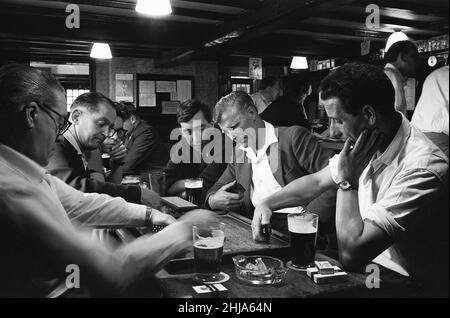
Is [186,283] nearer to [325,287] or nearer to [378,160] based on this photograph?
[325,287]

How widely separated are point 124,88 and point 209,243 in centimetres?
817

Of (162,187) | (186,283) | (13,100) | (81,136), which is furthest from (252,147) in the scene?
(13,100)

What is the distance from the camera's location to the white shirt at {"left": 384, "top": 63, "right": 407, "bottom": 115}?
→ 3451mm

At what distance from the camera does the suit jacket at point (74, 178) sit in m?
2.93

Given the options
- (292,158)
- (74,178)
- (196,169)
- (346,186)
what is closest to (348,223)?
(346,186)

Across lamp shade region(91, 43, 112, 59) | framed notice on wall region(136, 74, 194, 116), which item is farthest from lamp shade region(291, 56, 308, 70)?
lamp shade region(91, 43, 112, 59)

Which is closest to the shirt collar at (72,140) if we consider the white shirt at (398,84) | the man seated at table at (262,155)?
the man seated at table at (262,155)

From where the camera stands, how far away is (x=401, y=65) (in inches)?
142

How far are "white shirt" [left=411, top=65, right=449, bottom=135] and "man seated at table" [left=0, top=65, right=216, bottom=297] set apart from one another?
876 mm

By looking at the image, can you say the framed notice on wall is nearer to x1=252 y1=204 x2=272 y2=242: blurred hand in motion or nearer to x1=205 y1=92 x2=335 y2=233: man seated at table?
x1=205 y1=92 x2=335 y2=233: man seated at table

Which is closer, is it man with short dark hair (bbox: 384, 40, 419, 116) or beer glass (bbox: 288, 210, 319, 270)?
beer glass (bbox: 288, 210, 319, 270)

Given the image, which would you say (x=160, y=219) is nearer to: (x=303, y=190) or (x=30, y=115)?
(x=303, y=190)

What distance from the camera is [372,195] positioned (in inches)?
74.0

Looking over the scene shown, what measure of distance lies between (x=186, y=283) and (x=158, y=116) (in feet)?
26.5
